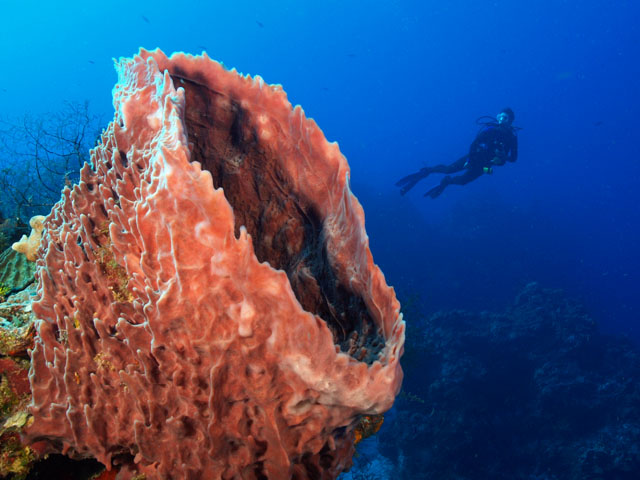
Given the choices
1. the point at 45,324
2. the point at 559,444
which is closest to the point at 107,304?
the point at 45,324

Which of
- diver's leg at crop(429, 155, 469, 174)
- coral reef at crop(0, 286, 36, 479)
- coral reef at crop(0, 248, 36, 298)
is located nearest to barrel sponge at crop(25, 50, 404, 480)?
coral reef at crop(0, 286, 36, 479)

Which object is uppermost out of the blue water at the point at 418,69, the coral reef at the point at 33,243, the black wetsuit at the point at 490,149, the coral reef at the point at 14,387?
the blue water at the point at 418,69

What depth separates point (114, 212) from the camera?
5.96 feet

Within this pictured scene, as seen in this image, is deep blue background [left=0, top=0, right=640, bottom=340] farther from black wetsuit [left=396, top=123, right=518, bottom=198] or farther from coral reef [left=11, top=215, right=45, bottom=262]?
coral reef [left=11, top=215, right=45, bottom=262]

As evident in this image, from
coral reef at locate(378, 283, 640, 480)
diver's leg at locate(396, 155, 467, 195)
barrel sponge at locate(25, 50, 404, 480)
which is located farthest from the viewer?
diver's leg at locate(396, 155, 467, 195)

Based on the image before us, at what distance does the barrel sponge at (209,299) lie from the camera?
142 centimetres

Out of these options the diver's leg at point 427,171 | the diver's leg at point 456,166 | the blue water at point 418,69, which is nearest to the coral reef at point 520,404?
the diver's leg at point 427,171

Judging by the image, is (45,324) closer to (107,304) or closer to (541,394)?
(107,304)

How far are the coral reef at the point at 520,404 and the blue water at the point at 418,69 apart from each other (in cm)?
4174

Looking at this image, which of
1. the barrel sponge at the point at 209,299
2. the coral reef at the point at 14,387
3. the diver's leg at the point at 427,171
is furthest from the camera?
the diver's leg at the point at 427,171

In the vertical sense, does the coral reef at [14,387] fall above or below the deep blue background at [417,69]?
below

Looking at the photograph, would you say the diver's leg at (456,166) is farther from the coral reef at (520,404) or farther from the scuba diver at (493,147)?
the coral reef at (520,404)

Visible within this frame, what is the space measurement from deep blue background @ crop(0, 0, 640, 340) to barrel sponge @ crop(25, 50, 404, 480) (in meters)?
60.9

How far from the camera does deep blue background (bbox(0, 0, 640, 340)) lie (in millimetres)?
90312
